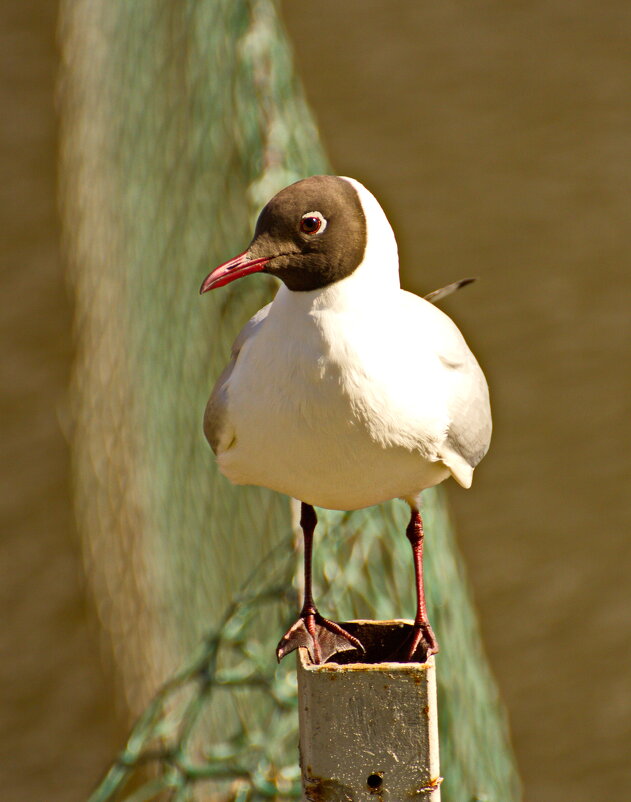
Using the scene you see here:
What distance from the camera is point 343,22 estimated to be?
2.20 meters

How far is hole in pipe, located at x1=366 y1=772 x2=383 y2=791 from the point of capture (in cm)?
78

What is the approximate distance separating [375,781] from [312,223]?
375mm

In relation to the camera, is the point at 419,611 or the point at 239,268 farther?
the point at 419,611

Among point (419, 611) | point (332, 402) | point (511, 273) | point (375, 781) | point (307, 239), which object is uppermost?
point (511, 273)

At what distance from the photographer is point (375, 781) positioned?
78 cm

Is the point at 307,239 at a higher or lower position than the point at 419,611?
higher

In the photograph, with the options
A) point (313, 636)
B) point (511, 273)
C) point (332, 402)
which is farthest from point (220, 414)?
point (511, 273)

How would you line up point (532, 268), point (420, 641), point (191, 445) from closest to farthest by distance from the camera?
point (420, 641)
point (191, 445)
point (532, 268)

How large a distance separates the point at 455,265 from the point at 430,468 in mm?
1421

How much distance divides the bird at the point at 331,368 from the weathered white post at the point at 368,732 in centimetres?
13

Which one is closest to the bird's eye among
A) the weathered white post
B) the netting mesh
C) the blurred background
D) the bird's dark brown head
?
the bird's dark brown head

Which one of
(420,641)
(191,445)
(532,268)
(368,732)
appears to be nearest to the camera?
(368,732)

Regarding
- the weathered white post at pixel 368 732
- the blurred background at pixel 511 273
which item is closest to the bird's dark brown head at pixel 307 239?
the weathered white post at pixel 368 732

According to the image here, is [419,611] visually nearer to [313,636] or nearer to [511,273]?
[313,636]
